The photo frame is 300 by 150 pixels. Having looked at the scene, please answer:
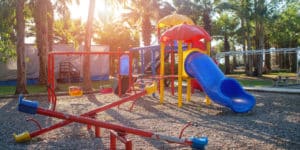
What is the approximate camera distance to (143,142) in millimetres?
5609

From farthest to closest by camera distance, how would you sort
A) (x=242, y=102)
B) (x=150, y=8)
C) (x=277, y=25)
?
1. (x=277, y=25)
2. (x=150, y=8)
3. (x=242, y=102)

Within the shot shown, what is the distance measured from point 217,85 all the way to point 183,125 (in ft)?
7.41

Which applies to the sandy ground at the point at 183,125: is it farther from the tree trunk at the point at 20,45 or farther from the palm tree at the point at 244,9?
the palm tree at the point at 244,9

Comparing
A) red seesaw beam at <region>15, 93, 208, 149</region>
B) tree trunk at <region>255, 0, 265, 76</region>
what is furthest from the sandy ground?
tree trunk at <region>255, 0, 265, 76</region>

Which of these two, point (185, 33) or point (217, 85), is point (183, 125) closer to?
point (217, 85)

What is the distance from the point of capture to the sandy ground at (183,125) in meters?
5.46

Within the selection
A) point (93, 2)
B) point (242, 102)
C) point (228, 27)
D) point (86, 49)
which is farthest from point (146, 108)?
point (228, 27)

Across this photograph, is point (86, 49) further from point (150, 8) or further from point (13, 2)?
point (150, 8)

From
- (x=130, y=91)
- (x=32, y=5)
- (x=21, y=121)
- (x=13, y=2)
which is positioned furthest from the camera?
(x=32, y=5)

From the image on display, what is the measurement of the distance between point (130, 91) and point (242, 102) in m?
4.98

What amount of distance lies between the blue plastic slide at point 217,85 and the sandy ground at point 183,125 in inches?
12.6

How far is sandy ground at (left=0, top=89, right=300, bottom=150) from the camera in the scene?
5457mm

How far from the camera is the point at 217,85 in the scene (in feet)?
29.5

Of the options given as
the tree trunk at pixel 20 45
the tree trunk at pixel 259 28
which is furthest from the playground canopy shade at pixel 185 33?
the tree trunk at pixel 259 28
